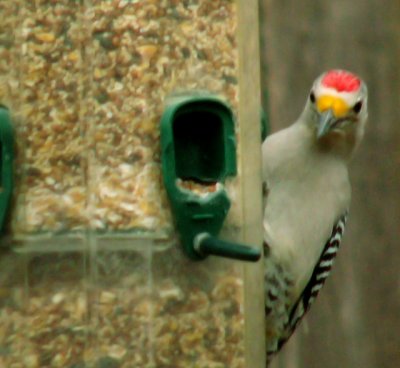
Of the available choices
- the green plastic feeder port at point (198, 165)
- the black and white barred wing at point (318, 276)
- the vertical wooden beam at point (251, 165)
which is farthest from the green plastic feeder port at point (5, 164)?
the black and white barred wing at point (318, 276)

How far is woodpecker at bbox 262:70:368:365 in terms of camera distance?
18.5 ft

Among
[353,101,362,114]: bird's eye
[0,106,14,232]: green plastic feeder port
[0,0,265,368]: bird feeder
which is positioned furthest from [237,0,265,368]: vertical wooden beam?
[353,101,362,114]: bird's eye

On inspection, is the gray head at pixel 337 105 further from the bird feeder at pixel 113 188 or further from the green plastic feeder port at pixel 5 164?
the green plastic feeder port at pixel 5 164

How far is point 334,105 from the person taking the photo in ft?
18.6

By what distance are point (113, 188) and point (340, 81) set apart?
154 centimetres

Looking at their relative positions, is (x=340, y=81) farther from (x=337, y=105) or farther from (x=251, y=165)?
(x=251, y=165)

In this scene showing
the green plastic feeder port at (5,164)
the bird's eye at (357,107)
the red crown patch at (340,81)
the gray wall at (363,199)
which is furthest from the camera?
the gray wall at (363,199)

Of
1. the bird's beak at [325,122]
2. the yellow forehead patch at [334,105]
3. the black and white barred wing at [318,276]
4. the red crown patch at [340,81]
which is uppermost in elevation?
the red crown patch at [340,81]

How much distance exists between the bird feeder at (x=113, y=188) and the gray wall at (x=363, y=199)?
1593 millimetres

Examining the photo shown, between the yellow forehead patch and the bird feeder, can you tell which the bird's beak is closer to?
the yellow forehead patch

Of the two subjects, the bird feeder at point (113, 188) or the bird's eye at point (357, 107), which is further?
the bird's eye at point (357, 107)

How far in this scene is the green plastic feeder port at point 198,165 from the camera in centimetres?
427

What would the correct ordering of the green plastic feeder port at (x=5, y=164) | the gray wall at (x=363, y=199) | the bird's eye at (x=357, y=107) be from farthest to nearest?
the gray wall at (x=363, y=199), the bird's eye at (x=357, y=107), the green plastic feeder port at (x=5, y=164)

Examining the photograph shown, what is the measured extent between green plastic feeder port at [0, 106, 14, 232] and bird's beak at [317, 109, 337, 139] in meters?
1.64
